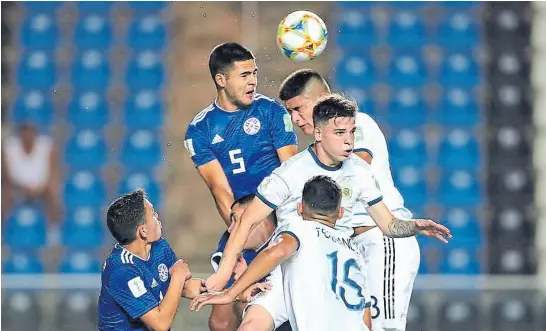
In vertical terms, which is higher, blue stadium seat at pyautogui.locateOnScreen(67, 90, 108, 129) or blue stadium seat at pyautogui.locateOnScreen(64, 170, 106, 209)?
blue stadium seat at pyautogui.locateOnScreen(67, 90, 108, 129)

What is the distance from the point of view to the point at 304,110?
6418 mm

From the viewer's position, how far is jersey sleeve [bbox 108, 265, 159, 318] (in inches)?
228

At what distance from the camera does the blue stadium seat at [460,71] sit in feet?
39.8

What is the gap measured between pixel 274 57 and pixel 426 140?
5.92ft

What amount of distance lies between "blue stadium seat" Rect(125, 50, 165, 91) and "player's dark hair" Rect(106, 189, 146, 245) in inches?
251

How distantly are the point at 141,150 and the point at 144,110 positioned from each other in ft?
1.47

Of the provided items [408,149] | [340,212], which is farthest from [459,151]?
[340,212]

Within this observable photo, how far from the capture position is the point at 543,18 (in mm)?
12102

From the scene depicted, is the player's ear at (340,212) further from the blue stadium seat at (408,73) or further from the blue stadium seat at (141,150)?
the blue stadium seat at (408,73)

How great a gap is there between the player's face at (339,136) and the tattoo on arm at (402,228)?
1.48ft

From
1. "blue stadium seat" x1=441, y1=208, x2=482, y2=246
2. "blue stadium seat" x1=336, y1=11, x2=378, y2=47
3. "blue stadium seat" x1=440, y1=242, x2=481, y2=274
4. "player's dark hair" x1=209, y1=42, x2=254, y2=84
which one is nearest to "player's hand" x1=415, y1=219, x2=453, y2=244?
"player's dark hair" x1=209, y1=42, x2=254, y2=84

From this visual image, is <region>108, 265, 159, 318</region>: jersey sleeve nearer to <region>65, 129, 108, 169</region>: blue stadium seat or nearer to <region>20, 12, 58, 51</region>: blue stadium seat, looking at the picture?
<region>65, 129, 108, 169</region>: blue stadium seat

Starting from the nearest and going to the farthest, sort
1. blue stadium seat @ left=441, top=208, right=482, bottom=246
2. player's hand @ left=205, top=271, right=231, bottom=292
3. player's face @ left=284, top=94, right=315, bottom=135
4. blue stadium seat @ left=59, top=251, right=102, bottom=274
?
player's hand @ left=205, top=271, right=231, bottom=292, player's face @ left=284, top=94, right=315, bottom=135, blue stadium seat @ left=59, top=251, right=102, bottom=274, blue stadium seat @ left=441, top=208, right=482, bottom=246

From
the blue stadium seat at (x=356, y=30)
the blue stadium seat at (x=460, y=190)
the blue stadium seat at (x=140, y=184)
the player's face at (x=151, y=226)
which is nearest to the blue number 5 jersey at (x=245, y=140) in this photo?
the player's face at (x=151, y=226)
